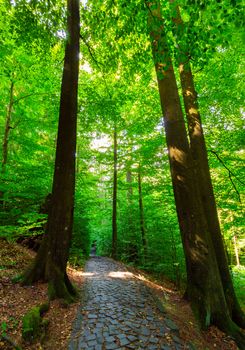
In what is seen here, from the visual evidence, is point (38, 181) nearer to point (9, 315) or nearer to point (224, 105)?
point (9, 315)

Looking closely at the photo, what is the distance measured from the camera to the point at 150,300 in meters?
5.62

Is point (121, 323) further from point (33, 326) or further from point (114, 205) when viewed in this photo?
point (114, 205)

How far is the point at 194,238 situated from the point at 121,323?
7.45 ft

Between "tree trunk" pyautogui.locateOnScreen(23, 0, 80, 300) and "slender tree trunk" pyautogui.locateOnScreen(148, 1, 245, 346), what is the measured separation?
7.94 ft

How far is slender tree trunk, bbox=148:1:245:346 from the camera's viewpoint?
490cm

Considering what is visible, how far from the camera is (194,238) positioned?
5.14 meters

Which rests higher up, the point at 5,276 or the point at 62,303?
the point at 5,276

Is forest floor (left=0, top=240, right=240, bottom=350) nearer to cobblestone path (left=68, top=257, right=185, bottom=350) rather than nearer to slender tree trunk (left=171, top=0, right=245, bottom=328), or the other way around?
cobblestone path (left=68, top=257, right=185, bottom=350)

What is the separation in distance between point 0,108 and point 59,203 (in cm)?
661

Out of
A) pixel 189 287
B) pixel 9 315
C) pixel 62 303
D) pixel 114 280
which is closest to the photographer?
pixel 9 315

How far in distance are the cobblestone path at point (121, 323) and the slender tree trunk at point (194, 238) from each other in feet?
3.17

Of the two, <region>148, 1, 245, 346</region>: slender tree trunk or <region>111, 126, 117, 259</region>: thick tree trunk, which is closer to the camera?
<region>148, 1, 245, 346</region>: slender tree trunk

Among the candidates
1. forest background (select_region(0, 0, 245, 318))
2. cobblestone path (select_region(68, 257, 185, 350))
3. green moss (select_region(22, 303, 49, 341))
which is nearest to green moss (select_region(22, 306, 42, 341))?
green moss (select_region(22, 303, 49, 341))

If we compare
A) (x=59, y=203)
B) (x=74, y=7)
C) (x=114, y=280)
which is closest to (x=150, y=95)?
(x=74, y=7)
